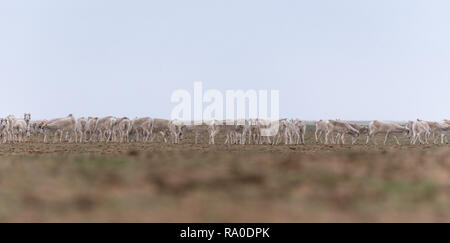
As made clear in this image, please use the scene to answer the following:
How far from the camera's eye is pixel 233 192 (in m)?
6.25

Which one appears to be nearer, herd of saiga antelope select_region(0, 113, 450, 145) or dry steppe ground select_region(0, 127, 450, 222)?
dry steppe ground select_region(0, 127, 450, 222)

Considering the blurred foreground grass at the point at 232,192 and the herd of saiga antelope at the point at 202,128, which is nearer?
the blurred foreground grass at the point at 232,192

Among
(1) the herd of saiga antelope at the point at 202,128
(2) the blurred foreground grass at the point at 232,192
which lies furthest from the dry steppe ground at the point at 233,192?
(1) the herd of saiga antelope at the point at 202,128

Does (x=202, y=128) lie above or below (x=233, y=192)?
below

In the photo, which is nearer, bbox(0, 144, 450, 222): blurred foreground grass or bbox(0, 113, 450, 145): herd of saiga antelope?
bbox(0, 144, 450, 222): blurred foreground grass

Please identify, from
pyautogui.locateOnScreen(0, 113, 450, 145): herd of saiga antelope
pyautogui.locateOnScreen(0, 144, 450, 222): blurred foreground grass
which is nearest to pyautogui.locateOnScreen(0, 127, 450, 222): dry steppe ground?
pyautogui.locateOnScreen(0, 144, 450, 222): blurred foreground grass

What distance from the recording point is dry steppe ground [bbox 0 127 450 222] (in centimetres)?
545

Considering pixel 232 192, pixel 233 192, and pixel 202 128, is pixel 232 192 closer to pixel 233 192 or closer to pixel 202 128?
pixel 233 192

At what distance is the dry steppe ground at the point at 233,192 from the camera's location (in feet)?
17.9

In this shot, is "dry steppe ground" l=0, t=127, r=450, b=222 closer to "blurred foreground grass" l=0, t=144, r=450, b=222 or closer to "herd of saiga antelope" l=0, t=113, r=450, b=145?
"blurred foreground grass" l=0, t=144, r=450, b=222

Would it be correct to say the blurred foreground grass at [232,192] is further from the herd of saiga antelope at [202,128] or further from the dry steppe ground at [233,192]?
the herd of saiga antelope at [202,128]

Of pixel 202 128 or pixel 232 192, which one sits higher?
pixel 232 192

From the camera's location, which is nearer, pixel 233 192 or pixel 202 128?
pixel 233 192

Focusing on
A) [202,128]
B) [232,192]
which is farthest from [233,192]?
[202,128]
